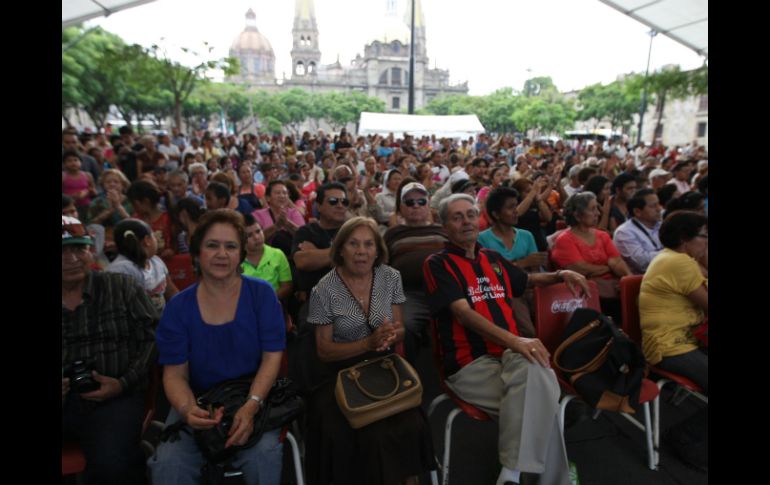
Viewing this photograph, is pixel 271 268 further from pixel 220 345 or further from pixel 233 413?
pixel 233 413

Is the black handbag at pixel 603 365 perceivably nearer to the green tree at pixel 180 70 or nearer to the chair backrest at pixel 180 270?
the chair backrest at pixel 180 270

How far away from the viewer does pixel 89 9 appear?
898 centimetres

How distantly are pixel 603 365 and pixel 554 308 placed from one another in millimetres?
513

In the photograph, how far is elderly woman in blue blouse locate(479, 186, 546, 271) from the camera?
378 cm

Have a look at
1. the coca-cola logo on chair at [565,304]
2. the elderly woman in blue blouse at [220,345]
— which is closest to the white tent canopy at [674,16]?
the coca-cola logo on chair at [565,304]

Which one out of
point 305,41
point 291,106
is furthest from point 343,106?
point 305,41

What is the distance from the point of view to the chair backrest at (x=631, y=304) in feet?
9.83

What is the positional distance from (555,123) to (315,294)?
49.5 m

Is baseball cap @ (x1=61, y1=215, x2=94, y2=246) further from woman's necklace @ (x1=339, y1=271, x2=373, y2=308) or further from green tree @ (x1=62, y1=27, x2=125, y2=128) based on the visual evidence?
green tree @ (x1=62, y1=27, x2=125, y2=128)

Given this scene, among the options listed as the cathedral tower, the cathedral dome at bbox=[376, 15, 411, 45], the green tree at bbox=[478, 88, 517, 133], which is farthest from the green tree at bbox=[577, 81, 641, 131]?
the cathedral tower

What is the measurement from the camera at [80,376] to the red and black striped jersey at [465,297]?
173 cm

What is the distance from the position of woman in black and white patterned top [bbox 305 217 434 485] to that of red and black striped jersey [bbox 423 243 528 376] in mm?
249

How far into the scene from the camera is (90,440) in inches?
83.4
